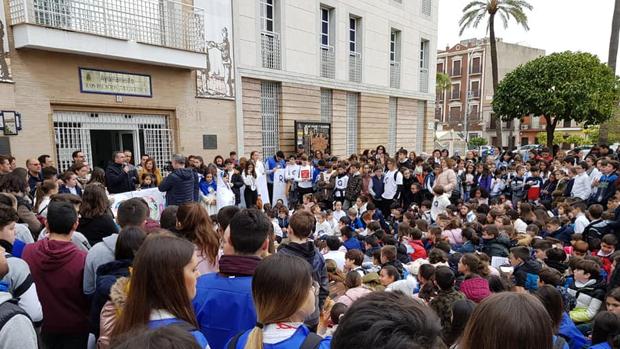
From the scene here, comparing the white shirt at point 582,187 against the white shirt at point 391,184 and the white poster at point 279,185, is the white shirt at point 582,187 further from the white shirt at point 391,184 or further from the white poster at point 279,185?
the white poster at point 279,185

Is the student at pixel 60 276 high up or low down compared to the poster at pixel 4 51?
down

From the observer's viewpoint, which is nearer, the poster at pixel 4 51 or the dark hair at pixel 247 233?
the dark hair at pixel 247 233

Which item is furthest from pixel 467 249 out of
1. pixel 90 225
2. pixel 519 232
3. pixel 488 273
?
pixel 90 225

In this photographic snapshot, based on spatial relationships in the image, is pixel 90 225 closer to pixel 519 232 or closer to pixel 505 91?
pixel 519 232

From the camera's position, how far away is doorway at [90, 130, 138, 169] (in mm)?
10678

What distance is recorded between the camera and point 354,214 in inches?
320

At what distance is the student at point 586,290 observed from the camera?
394 centimetres

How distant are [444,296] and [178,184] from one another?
4.88 metres

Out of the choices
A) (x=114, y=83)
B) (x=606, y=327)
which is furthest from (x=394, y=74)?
(x=606, y=327)

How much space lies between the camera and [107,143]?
1100cm

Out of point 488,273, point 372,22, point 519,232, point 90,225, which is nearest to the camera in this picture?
point 90,225

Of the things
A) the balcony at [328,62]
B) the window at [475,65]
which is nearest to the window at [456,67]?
the window at [475,65]

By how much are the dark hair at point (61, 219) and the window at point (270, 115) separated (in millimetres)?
12017

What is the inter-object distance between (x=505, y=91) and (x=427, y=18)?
670 cm
